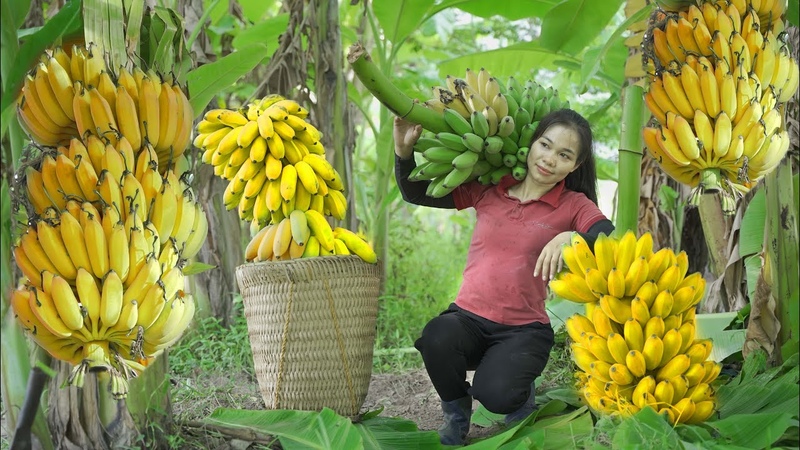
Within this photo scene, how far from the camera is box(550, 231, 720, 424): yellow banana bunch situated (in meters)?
1.74

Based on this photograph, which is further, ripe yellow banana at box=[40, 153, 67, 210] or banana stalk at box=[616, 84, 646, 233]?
banana stalk at box=[616, 84, 646, 233]

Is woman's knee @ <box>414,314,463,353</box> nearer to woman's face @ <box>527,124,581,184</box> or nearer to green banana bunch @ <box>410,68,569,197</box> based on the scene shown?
green banana bunch @ <box>410,68,569,197</box>

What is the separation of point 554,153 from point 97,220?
51.5 inches

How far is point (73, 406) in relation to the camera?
1800 mm

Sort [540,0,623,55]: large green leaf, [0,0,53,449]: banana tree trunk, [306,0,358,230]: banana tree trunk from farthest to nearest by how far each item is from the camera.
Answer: [306,0,358,230]: banana tree trunk < [540,0,623,55]: large green leaf < [0,0,53,449]: banana tree trunk

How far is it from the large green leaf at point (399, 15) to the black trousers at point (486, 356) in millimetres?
1583

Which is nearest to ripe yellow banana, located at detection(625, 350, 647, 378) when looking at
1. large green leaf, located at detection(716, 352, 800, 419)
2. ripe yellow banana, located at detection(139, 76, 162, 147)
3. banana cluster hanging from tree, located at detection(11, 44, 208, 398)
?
large green leaf, located at detection(716, 352, 800, 419)

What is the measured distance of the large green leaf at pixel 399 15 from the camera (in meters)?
3.36

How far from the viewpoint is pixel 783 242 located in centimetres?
183

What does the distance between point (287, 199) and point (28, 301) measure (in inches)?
47.3

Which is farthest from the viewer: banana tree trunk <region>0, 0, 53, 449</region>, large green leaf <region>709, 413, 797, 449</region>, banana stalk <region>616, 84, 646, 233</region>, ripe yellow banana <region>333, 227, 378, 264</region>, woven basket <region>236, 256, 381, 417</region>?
ripe yellow banana <region>333, 227, 378, 264</region>

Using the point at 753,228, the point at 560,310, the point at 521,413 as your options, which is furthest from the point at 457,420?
the point at 753,228

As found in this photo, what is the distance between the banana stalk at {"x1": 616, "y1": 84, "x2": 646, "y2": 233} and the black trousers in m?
0.52

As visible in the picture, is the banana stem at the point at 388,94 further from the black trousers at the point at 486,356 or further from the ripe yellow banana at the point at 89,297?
the ripe yellow banana at the point at 89,297
